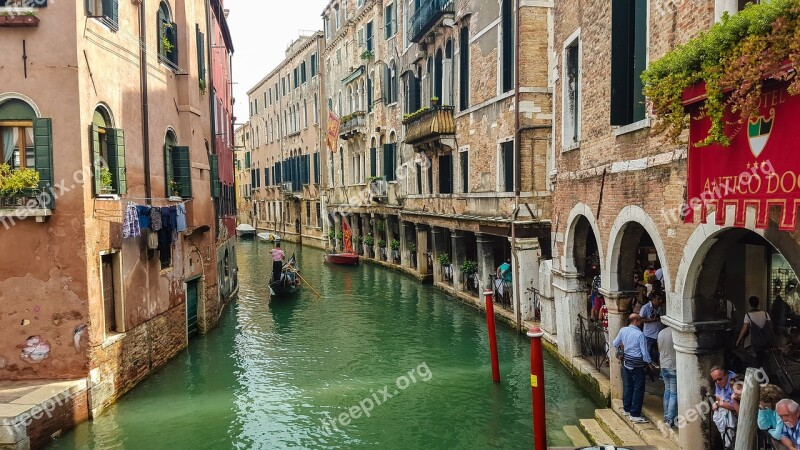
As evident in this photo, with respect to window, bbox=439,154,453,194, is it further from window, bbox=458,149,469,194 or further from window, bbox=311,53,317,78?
window, bbox=311,53,317,78

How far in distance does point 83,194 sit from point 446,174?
1297cm

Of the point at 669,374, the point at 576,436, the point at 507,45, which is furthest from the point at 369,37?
the point at 669,374

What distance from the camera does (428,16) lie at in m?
20.1

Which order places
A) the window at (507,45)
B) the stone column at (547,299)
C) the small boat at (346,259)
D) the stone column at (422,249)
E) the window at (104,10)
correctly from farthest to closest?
1. the small boat at (346,259)
2. the stone column at (422,249)
3. the window at (507,45)
4. the stone column at (547,299)
5. the window at (104,10)

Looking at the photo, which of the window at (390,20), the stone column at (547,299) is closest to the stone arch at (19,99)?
the stone column at (547,299)

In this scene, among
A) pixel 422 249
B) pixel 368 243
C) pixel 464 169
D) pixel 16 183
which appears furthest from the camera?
pixel 368 243

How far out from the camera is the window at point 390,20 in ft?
83.4

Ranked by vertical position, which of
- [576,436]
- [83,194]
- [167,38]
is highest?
[167,38]

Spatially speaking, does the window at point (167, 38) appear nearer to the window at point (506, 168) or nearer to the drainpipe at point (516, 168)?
the drainpipe at point (516, 168)

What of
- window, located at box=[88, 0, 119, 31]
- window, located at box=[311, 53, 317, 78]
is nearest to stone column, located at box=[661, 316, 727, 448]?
window, located at box=[88, 0, 119, 31]

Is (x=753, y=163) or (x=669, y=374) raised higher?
(x=753, y=163)

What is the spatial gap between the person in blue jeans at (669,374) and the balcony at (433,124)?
485 inches

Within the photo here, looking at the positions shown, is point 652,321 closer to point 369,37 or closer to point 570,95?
point 570,95

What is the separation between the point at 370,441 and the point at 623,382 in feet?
11.9
